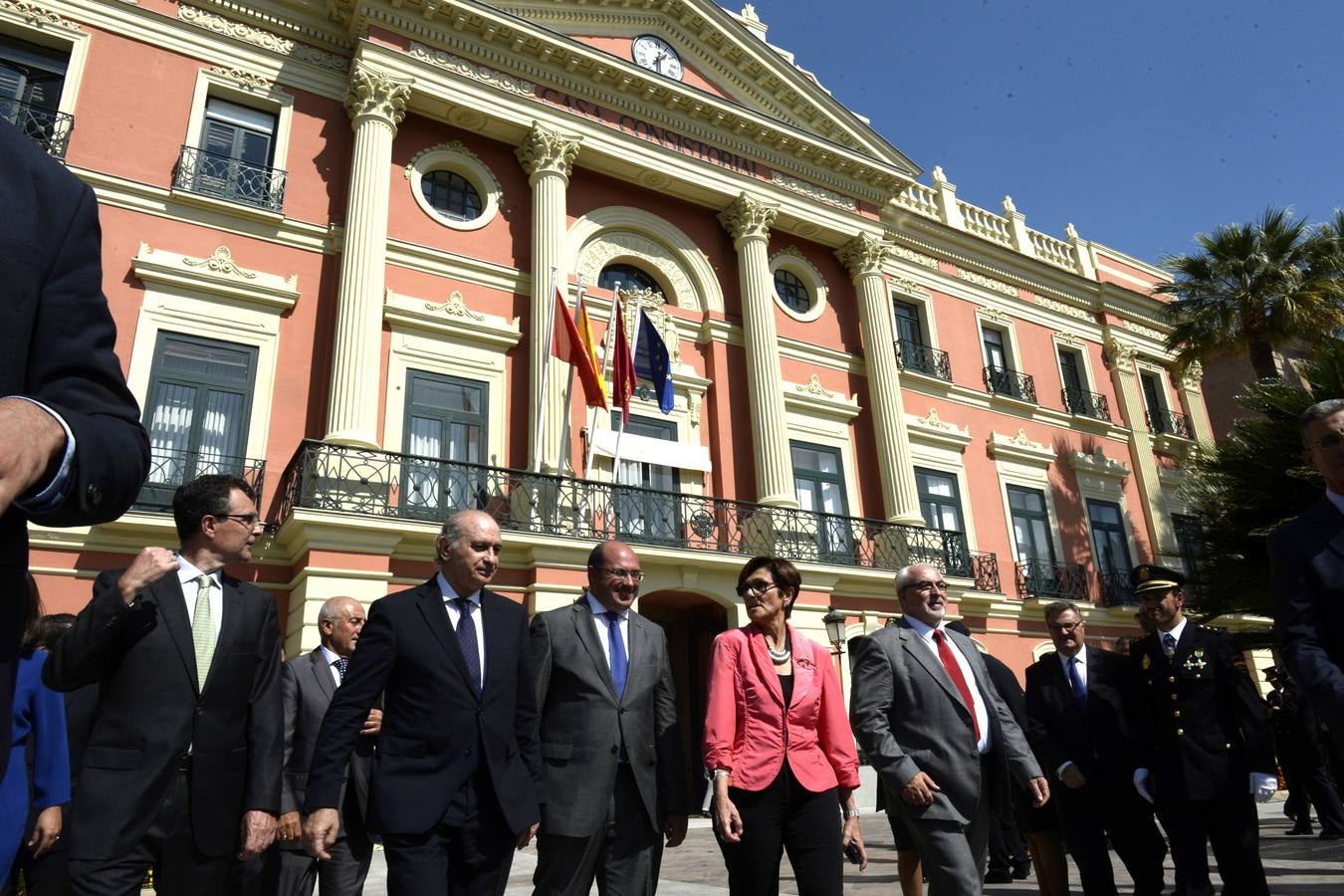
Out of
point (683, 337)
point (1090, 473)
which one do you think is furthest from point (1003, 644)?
point (683, 337)

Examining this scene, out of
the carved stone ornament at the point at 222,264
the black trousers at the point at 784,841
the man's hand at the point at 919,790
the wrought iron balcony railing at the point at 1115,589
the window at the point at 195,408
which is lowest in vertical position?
the black trousers at the point at 784,841

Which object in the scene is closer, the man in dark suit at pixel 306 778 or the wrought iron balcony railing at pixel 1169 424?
the man in dark suit at pixel 306 778

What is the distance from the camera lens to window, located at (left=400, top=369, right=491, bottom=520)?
1280cm

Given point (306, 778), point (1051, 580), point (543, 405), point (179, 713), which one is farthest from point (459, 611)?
point (1051, 580)

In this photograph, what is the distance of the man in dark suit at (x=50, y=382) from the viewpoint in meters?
1.17

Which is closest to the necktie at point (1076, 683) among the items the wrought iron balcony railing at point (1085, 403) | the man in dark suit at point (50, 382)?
the man in dark suit at point (50, 382)

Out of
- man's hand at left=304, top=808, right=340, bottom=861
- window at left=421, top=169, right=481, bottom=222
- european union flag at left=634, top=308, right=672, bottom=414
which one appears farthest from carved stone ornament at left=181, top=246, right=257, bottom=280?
man's hand at left=304, top=808, right=340, bottom=861

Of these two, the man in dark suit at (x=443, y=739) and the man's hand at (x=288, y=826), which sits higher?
the man in dark suit at (x=443, y=739)

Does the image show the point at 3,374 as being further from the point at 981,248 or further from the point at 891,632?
the point at 981,248

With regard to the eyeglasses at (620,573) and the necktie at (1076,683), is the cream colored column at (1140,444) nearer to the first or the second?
the necktie at (1076,683)

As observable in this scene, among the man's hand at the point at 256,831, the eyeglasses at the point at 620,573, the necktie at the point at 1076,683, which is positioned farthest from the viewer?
the necktie at the point at 1076,683

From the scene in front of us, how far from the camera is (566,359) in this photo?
14.3 m

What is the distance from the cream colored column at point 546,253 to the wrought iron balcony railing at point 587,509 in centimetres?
82

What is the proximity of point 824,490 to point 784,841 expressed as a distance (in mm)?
13899
